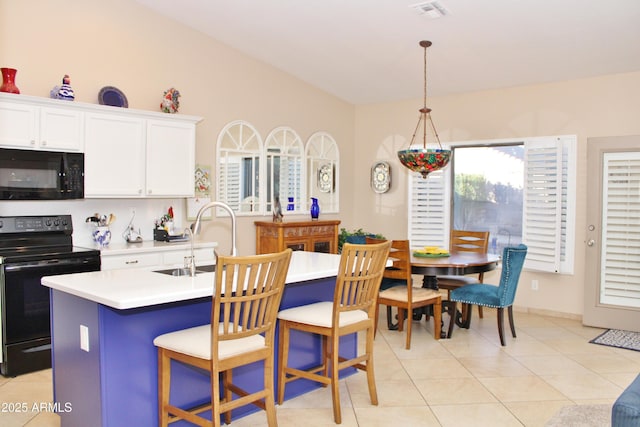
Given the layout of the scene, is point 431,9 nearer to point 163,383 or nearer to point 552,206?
point 552,206

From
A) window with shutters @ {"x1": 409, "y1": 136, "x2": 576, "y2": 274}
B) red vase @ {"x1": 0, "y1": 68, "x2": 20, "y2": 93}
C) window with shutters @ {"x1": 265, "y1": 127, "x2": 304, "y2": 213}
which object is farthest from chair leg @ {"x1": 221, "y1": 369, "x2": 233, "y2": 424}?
window with shutters @ {"x1": 409, "y1": 136, "x2": 576, "y2": 274}

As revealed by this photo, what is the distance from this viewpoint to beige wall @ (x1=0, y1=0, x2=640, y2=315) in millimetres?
4355

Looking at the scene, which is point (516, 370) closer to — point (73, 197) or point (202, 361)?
point (202, 361)

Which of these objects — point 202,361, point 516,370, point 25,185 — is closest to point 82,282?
point 202,361

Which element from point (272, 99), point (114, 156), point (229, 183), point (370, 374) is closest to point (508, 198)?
point (272, 99)

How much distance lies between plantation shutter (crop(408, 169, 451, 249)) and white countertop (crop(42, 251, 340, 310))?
367cm

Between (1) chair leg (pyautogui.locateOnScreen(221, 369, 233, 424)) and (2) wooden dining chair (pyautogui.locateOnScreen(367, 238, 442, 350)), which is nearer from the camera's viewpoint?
(1) chair leg (pyautogui.locateOnScreen(221, 369, 233, 424))

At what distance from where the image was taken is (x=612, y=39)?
4629mm

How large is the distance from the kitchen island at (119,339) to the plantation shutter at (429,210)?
13.0 feet

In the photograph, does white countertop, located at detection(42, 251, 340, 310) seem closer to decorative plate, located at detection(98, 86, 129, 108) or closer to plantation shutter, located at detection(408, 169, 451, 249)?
decorative plate, located at detection(98, 86, 129, 108)

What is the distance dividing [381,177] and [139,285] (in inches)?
197

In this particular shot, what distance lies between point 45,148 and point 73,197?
43cm

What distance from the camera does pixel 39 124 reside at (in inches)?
156

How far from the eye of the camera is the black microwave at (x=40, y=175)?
3.87 meters
